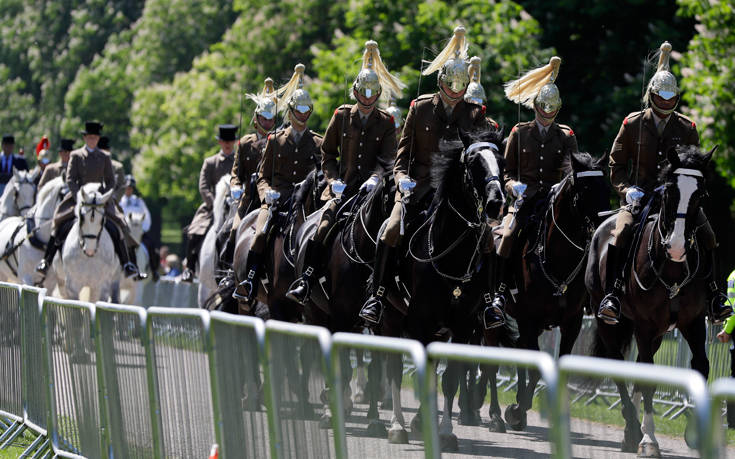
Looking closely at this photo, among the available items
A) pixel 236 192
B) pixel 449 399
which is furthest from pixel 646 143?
pixel 449 399

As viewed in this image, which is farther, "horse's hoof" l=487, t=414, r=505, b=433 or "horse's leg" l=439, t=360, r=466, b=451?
"horse's hoof" l=487, t=414, r=505, b=433

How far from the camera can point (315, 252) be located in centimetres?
1226

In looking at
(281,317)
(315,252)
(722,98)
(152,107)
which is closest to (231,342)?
(315,252)

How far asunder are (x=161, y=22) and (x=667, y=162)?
45632 millimetres

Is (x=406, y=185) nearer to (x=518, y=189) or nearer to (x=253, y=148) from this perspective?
(x=518, y=189)

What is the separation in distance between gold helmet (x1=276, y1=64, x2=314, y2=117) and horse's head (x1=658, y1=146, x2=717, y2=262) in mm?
4609

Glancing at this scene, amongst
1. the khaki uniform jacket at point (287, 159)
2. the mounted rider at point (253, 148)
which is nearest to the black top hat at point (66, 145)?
the mounted rider at point (253, 148)

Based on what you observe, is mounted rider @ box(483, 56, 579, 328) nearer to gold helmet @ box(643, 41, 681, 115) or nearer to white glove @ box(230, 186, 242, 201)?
gold helmet @ box(643, 41, 681, 115)

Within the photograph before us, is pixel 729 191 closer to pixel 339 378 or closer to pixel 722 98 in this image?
pixel 722 98

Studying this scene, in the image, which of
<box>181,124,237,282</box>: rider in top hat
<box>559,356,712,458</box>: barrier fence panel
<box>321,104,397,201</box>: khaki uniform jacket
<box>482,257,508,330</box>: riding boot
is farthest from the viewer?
<box>181,124,237,282</box>: rider in top hat

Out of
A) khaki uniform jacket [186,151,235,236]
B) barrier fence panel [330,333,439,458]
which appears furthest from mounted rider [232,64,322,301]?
barrier fence panel [330,333,439,458]

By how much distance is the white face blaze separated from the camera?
10.3 m

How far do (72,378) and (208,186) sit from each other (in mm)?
10216

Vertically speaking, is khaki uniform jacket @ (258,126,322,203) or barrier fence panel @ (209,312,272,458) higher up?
barrier fence panel @ (209,312,272,458)
